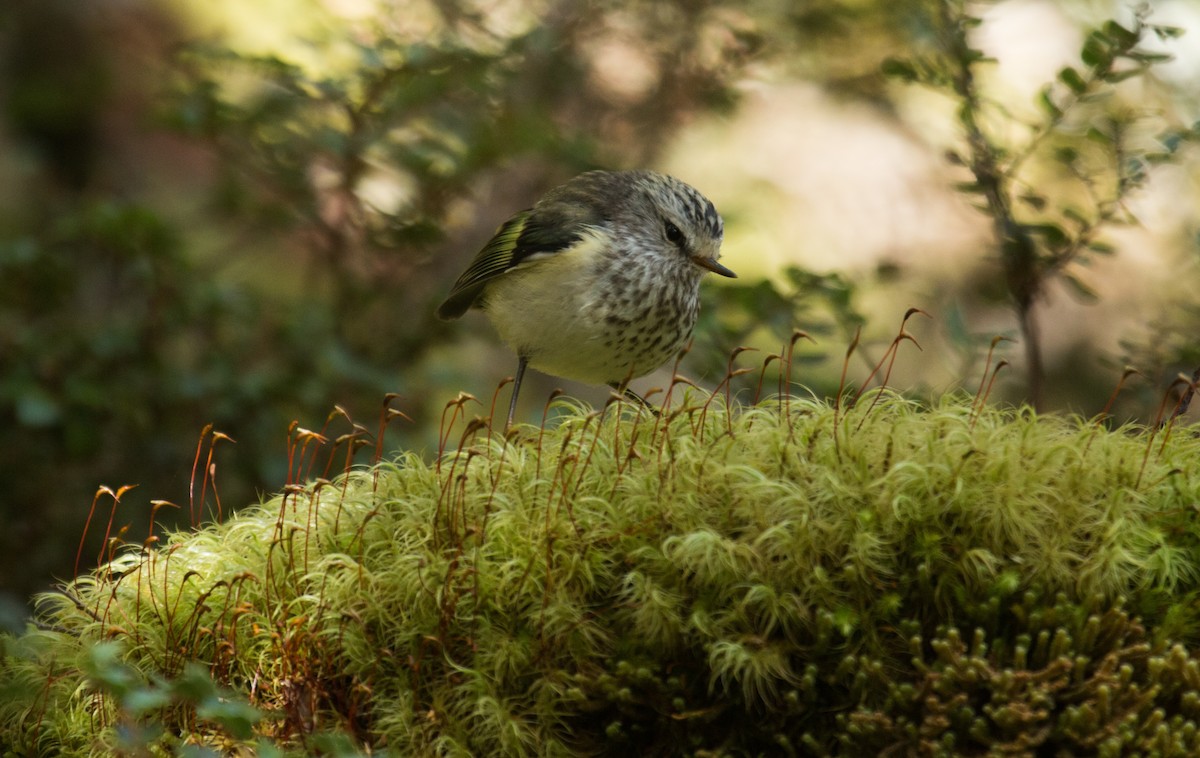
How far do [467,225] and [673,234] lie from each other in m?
3.13

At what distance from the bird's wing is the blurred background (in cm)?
72

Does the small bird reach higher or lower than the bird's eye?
lower

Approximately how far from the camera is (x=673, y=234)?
12.2 feet

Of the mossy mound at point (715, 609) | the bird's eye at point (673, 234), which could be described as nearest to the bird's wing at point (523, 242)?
the bird's eye at point (673, 234)

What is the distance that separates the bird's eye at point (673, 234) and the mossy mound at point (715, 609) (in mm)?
1283

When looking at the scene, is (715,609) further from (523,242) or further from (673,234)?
(523,242)

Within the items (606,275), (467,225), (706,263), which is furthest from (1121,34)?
(467,225)

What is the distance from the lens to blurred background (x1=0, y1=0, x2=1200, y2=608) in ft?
12.8

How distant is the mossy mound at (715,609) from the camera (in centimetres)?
195

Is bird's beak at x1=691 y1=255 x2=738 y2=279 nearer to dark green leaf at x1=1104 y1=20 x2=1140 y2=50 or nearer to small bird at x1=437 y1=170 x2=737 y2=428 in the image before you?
small bird at x1=437 y1=170 x2=737 y2=428

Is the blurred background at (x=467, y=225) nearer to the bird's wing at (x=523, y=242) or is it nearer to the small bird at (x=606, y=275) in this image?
the small bird at (x=606, y=275)

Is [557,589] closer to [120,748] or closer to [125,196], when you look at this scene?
[120,748]

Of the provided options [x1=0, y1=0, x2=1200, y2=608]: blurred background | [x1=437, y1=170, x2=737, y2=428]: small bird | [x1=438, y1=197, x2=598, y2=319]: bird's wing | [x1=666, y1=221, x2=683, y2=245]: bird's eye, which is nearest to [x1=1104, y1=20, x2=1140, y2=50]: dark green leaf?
[x1=0, y1=0, x2=1200, y2=608]: blurred background

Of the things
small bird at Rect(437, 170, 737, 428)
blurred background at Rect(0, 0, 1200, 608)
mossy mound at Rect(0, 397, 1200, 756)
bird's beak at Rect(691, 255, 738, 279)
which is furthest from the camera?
blurred background at Rect(0, 0, 1200, 608)
